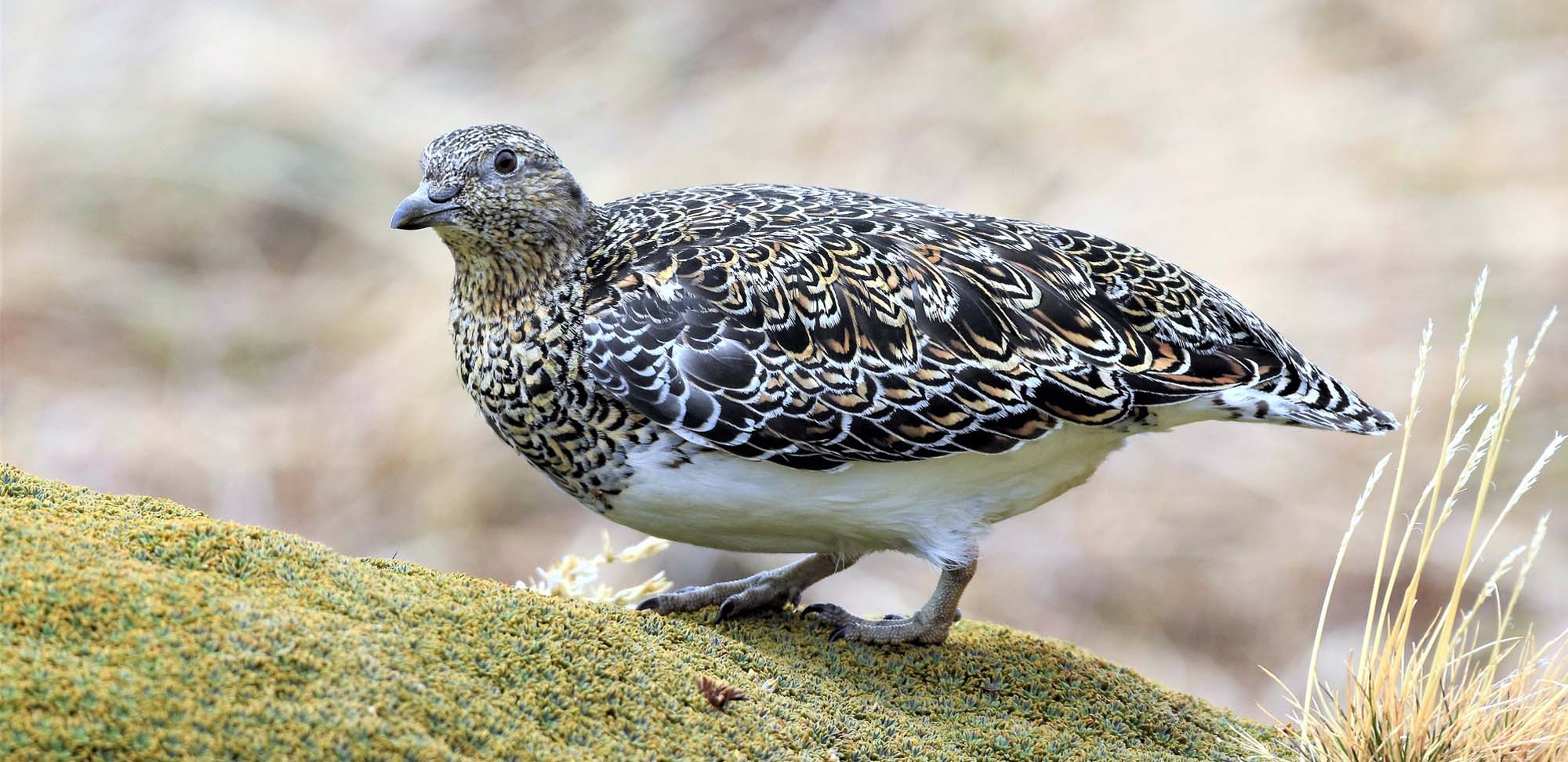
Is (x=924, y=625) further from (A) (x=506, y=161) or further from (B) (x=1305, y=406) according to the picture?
(A) (x=506, y=161)

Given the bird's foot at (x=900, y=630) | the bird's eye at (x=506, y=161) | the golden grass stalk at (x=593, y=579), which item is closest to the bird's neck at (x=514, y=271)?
the bird's eye at (x=506, y=161)

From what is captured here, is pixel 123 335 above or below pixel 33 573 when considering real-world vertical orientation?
above

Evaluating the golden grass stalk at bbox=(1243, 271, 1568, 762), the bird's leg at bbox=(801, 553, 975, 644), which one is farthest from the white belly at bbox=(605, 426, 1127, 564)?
the golden grass stalk at bbox=(1243, 271, 1568, 762)

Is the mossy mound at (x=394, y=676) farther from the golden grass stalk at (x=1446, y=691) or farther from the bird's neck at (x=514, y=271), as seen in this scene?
the bird's neck at (x=514, y=271)

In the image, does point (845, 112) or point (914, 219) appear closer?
point (914, 219)

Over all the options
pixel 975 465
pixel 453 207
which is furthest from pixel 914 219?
pixel 453 207

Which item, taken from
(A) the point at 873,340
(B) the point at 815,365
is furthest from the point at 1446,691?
(B) the point at 815,365

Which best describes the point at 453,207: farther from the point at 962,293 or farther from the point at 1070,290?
the point at 1070,290
